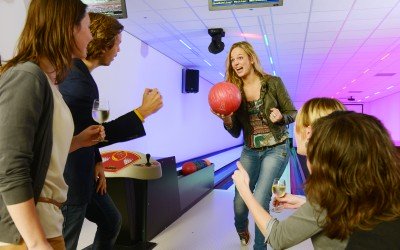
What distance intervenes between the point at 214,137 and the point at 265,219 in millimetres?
11499

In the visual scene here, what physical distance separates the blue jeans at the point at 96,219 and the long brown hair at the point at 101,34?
0.70 metres

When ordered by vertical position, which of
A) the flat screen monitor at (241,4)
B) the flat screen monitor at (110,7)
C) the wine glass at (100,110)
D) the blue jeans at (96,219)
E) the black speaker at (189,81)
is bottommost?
the blue jeans at (96,219)

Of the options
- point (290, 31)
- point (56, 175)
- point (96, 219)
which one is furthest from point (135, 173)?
point (290, 31)

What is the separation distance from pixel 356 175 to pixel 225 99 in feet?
4.46

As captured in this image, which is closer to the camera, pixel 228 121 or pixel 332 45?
pixel 228 121

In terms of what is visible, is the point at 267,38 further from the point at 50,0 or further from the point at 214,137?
the point at 214,137

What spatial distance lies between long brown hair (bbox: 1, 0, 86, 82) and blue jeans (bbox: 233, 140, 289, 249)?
65.9 inches

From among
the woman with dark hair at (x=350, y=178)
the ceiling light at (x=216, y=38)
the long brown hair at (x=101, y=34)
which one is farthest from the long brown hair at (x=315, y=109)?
the ceiling light at (x=216, y=38)

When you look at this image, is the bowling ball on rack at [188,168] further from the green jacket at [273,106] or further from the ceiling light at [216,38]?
the ceiling light at [216,38]

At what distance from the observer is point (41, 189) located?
3.18 feet

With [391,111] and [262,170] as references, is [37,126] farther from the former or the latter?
[391,111]

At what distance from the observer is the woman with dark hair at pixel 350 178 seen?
1.06 m

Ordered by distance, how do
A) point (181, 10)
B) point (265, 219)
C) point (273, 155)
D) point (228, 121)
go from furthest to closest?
1. point (181, 10)
2. point (228, 121)
3. point (273, 155)
4. point (265, 219)

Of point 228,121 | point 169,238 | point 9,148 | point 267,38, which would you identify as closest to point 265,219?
point 9,148
